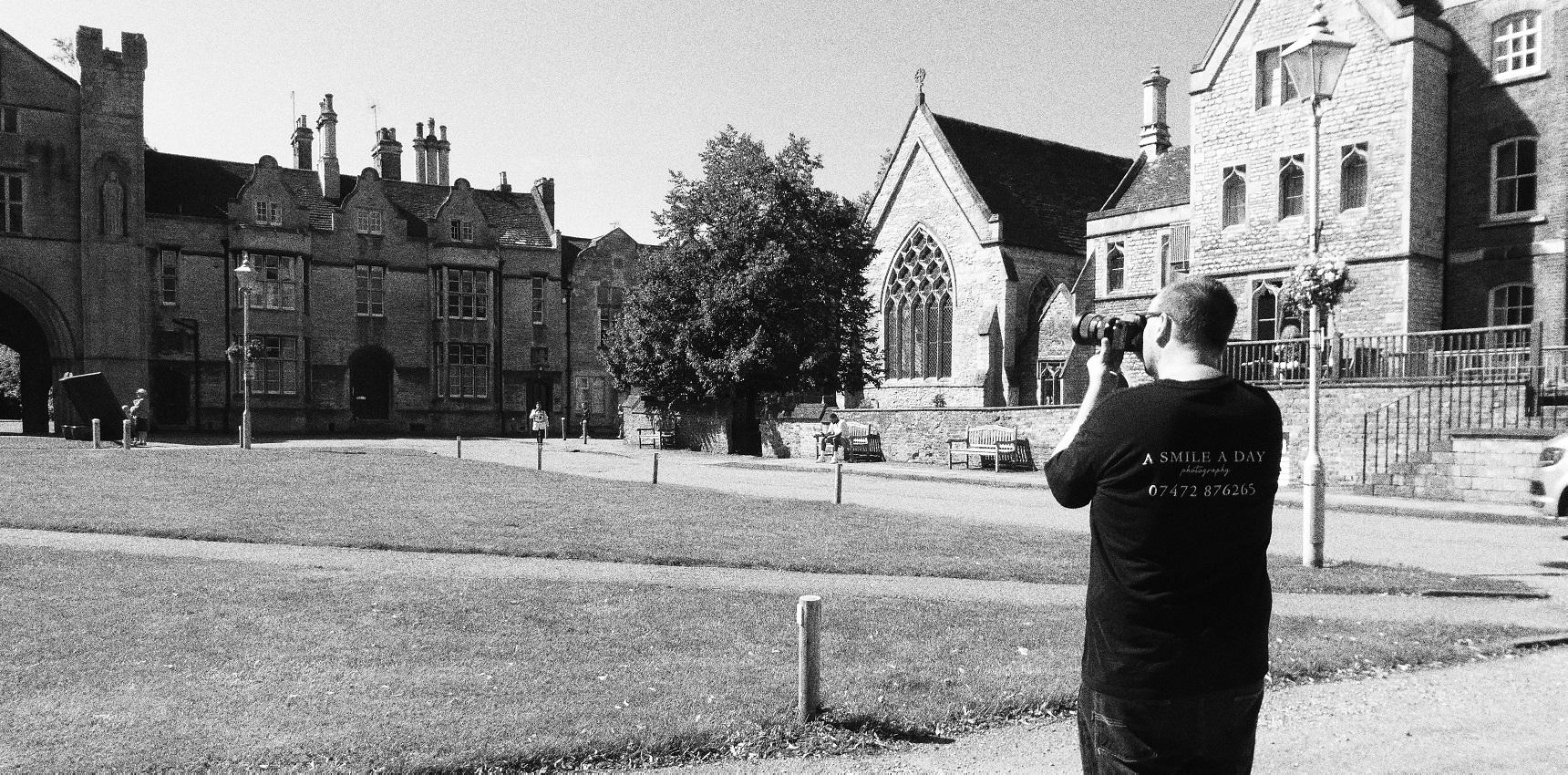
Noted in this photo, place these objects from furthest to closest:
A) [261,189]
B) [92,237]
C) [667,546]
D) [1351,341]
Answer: [261,189] < [92,237] < [1351,341] < [667,546]

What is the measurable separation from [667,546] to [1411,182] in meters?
23.7

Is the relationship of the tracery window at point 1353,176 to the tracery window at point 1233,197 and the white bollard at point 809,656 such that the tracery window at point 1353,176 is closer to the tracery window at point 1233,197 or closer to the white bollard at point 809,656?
the tracery window at point 1233,197

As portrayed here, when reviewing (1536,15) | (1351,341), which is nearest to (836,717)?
(1351,341)

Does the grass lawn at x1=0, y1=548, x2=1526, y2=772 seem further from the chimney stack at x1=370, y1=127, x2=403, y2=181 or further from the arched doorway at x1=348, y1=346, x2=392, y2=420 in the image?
the chimney stack at x1=370, y1=127, x2=403, y2=181

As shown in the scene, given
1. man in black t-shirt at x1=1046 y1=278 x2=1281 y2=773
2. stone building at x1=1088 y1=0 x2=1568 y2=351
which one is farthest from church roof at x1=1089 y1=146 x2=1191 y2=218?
man in black t-shirt at x1=1046 y1=278 x2=1281 y2=773

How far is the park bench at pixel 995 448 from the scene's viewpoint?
91.6 ft

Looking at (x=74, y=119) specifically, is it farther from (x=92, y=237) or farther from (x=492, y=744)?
(x=492, y=744)

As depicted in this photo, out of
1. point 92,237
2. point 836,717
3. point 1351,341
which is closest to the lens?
point 836,717

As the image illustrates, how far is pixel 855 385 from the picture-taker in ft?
123

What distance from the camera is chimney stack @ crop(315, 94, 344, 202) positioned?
52.6 metres

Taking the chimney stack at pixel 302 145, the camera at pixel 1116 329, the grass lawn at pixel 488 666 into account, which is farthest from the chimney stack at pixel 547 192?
the camera at pixel 1116 329

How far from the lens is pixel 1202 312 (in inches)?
134

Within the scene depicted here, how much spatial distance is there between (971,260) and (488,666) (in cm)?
3821

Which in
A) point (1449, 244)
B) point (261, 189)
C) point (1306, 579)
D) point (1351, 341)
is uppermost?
point (261, 189)
